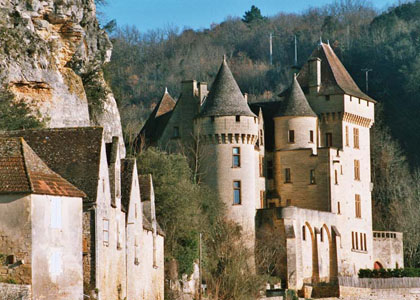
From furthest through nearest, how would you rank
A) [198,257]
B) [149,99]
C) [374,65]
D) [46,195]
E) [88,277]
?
[149,99] → [374,65] → [198,257] → [88,277] → [46,195]

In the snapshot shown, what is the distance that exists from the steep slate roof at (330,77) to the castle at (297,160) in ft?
0.32

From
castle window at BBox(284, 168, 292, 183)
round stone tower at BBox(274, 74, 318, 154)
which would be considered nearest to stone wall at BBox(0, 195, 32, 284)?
round stone tower at BBox(274, 74, 318, 154)

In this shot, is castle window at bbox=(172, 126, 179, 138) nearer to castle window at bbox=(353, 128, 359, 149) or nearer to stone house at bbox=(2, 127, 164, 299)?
castle window at bbox=(353, 128, 359, 149)

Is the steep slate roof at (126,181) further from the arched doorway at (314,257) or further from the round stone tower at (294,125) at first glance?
the round stone tower at (294,125)

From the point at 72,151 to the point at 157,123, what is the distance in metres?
40.7

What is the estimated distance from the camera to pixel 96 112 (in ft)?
206

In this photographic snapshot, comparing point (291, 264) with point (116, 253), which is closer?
point (116, 253)

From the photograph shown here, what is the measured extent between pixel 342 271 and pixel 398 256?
964 centimetres

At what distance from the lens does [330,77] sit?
275 ft

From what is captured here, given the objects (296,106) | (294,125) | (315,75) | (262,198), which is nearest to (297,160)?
(294,125)

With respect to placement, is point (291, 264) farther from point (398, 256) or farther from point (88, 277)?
point (88, 277)

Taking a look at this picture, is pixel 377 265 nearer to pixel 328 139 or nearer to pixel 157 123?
pixel 328 139

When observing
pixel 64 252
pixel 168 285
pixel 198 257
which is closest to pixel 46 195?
pixel 64 252

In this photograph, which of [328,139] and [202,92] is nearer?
[202,92]
